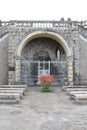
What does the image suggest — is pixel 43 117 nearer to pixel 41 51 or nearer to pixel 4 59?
pixel 4 59

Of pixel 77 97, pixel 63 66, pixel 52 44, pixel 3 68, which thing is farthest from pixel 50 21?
pixel 77 97

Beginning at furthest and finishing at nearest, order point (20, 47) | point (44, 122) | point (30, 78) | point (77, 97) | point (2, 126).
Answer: point (30, 78) → point (20, 47) → point (77, 97) → point (44, 122) → point (2, 126)

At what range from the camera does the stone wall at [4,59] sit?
19.4m

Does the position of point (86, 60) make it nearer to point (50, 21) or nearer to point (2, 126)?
point (50, 21)

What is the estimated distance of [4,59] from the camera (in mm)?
19781

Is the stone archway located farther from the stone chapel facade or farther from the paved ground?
the paved ground

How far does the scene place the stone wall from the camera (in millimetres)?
19391

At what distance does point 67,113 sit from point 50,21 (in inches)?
476

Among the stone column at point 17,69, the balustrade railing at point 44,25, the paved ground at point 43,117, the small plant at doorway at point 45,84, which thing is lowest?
the paved ground at point 43,117

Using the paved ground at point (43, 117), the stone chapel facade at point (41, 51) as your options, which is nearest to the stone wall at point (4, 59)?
the stone chapel facade at point (41, 51)

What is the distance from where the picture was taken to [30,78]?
20578mm

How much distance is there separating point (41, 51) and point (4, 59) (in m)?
3.51

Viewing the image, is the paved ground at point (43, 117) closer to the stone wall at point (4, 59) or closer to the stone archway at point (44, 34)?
the stone archway at point (44, 34)

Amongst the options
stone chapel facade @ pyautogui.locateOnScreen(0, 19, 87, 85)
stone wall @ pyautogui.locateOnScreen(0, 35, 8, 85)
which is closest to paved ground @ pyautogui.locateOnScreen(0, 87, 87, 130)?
stone chapel facade @ pyautogui.locateOnScreen(0, 19, 87, 85)
